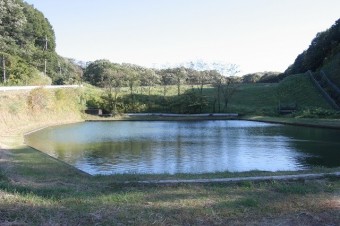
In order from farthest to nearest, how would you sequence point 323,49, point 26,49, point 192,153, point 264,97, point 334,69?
point 26,49 < point 323,49 < point 264,97 < point 334,69 < point 192,153

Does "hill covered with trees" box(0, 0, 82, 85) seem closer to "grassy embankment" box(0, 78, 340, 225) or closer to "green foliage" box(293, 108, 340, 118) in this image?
"green foliage" box(293, 108, 340, 118)

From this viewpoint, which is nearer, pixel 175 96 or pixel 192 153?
pixel 192 153

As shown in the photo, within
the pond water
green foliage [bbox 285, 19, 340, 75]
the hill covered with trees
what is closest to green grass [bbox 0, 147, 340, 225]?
the pond water

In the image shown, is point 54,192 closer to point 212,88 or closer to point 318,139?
point 318,139

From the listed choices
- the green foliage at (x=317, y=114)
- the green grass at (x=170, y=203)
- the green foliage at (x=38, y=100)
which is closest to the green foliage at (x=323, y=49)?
the green foliage at (x=317, y=114)

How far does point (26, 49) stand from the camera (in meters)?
73.9

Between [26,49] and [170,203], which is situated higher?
[26,49]

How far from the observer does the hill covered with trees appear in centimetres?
5297

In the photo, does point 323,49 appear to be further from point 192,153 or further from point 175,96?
point 192,153

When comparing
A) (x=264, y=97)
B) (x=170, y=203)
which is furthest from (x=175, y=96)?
(x=170, y=203)

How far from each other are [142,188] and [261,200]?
262 centimetres

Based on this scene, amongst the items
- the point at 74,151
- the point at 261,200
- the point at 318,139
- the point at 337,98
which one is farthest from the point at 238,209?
the point at 337,98

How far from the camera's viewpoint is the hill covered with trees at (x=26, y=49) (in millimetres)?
52969

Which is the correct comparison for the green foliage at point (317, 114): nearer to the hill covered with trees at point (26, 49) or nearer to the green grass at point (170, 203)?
the hill covered with trees at point (26, 49)
